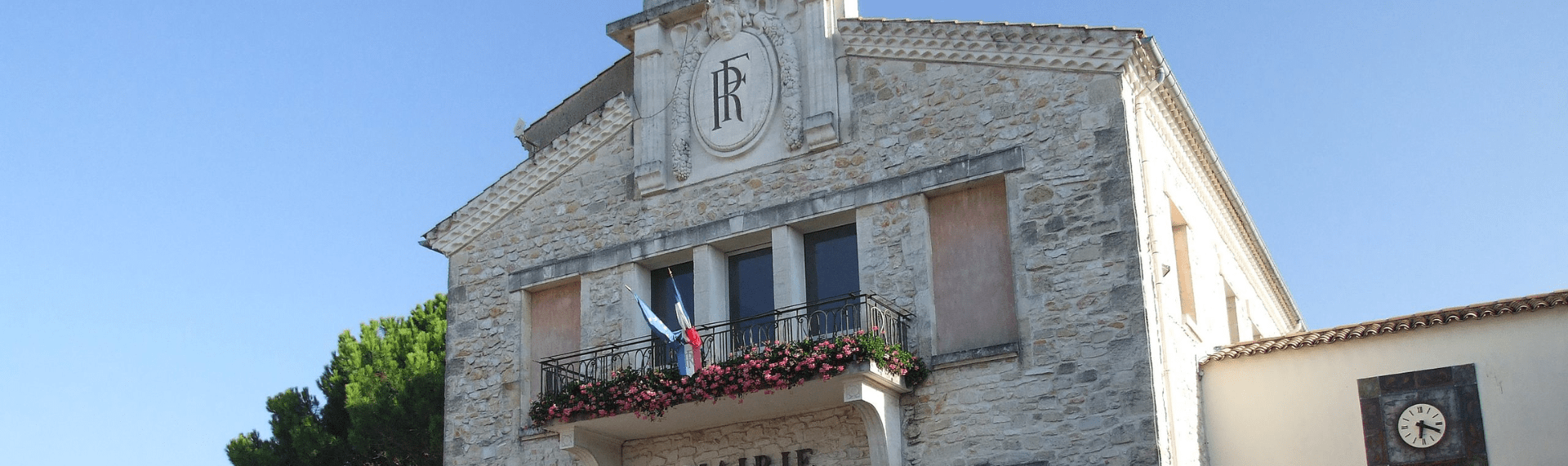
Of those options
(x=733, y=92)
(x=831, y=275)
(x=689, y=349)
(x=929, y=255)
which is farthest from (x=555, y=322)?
(x=929, y=255)

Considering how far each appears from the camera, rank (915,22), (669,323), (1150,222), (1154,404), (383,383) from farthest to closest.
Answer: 1. (383,383)
2. (669,323)
3. (915,22)
4. (1150,222)
5. (1154,404)

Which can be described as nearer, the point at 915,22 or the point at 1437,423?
the point at 1437,423

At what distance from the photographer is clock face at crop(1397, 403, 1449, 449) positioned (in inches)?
541

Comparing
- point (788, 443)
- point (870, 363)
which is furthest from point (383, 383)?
point (870, 363)

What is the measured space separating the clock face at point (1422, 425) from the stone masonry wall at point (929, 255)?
244cm

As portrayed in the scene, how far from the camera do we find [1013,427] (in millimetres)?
14055

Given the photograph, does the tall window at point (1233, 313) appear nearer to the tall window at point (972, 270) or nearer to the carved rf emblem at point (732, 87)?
the tall window at point (972, 270)

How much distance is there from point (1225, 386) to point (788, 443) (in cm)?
427

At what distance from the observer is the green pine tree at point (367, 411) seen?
23.6 m

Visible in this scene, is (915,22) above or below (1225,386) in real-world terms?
above

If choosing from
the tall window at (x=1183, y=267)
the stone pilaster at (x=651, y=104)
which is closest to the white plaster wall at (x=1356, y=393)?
the tall window at (x=1183, y=267)

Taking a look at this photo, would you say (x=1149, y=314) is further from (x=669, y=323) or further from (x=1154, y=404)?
(x=669, y=323)

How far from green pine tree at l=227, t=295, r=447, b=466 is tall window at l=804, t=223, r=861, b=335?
892 centimetres

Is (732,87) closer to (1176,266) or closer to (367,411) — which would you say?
(1176,266)
